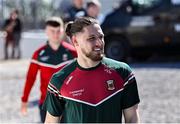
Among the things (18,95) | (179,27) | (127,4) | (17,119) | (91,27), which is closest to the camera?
(91,27)

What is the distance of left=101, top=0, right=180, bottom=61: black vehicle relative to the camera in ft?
53.1

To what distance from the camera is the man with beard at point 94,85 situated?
353cm

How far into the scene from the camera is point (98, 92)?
3.55m

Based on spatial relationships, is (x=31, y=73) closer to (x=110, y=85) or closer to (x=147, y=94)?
(x=110, y=85)

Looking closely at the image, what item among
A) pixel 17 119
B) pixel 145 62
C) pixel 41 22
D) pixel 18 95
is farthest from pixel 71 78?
pixel 41 22

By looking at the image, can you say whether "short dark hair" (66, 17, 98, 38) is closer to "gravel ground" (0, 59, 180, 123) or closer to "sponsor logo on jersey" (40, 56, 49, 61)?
"sponsor logo on jersey" (40, 56, 49, 61)

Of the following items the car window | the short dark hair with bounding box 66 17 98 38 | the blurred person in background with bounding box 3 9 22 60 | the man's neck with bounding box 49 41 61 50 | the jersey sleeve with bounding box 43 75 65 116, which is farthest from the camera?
the blurred person in background with bounding box 3 9 22 60

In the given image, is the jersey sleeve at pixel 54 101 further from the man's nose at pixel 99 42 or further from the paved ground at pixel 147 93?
the paved ground at pixel 147 93

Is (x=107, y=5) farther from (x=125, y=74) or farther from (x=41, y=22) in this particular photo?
(x=125, y=74)

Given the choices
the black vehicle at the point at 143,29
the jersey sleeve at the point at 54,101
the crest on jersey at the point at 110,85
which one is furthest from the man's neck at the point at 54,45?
the black vehicle at the point at 143,29

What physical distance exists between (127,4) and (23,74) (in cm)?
356

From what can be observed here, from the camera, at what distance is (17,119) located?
946cm

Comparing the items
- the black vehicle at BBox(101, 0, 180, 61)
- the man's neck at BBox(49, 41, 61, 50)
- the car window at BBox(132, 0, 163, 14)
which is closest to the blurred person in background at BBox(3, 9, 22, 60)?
the black vehicle at BBox(101, 0, 180, 61)

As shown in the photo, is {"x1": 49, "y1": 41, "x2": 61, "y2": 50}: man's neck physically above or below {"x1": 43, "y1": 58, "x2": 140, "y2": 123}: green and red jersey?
below
